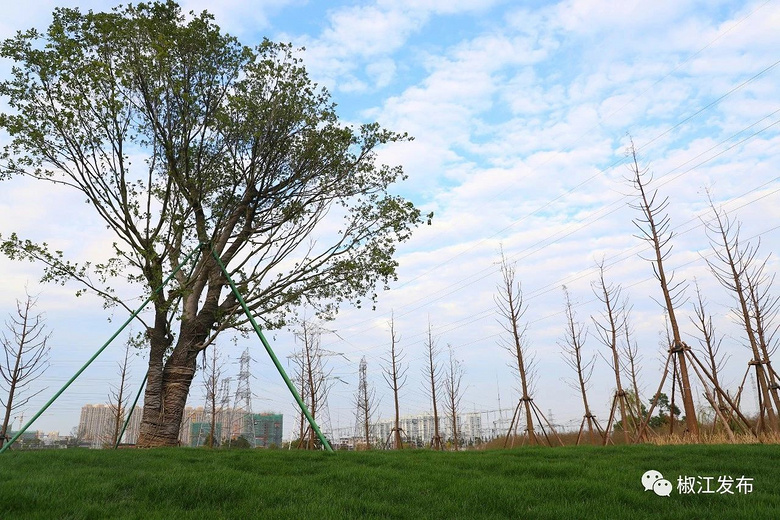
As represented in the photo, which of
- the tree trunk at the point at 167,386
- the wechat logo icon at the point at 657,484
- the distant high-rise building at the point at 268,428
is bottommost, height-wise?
the distant high-rise building at the point at 268,428

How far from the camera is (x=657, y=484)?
5078 millimetres

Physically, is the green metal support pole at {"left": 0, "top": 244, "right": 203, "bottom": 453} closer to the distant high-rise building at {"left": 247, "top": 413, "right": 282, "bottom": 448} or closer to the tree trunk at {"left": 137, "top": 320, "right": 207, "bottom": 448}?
the tree trunk at {"left": 137, "top": 320, "right": 207, "bottom": 448}

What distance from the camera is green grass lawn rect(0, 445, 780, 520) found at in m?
4.17

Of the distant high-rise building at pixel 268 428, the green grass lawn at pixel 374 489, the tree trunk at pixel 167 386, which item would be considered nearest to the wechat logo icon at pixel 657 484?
the green grass lawn at pixel 374 489

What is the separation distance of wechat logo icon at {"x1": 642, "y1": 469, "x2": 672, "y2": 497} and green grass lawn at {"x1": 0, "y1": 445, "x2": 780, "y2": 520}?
64 millimetres

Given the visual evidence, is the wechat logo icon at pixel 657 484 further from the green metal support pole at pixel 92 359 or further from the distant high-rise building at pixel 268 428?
the distant high-rise building at pixel 268 428

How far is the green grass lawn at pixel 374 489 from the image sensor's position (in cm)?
417

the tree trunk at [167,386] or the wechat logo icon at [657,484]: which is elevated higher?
the tree trunk at [167,386]

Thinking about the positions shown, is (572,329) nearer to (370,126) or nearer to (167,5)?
(370,126)

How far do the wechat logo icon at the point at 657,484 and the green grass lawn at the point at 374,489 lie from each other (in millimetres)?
64

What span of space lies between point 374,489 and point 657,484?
9.53 ft

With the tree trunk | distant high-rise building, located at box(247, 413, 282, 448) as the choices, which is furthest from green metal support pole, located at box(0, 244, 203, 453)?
distant high-rise building, located at box(247, 413, 282, 448)

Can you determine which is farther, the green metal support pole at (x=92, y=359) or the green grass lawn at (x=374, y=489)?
the green metal support pole at (x=92, y=359)

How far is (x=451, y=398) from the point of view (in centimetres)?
2417
